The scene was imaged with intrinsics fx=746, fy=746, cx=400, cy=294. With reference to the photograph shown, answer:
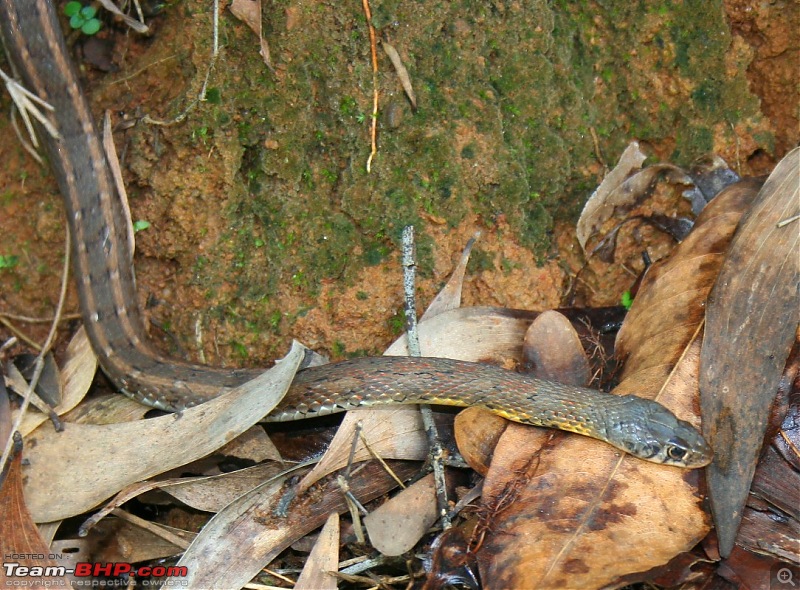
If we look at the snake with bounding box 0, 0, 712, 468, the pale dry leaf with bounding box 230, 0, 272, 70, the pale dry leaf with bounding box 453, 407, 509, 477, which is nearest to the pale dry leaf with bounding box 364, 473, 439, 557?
the pale dry leaf with bounding box 453, 407, 509, 477

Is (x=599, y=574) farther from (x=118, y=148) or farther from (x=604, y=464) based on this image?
(x=118, y=148)

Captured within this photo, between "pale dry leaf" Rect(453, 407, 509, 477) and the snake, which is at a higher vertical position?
the snake

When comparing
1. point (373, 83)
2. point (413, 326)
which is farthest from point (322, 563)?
point (373, 83)

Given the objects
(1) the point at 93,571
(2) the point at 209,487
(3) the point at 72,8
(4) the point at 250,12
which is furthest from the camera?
(3) the point at 72,8

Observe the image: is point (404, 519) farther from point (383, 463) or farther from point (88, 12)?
point (88, 12)

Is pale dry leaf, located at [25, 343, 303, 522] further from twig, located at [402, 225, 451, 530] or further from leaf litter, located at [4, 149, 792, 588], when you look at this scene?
twig, located at [402, 225, 451, 530]

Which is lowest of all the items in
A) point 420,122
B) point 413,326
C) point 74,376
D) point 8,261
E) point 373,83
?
point 74,376

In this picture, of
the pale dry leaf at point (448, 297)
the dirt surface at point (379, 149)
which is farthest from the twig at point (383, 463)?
the pale dry leaf at point (448, 297)
